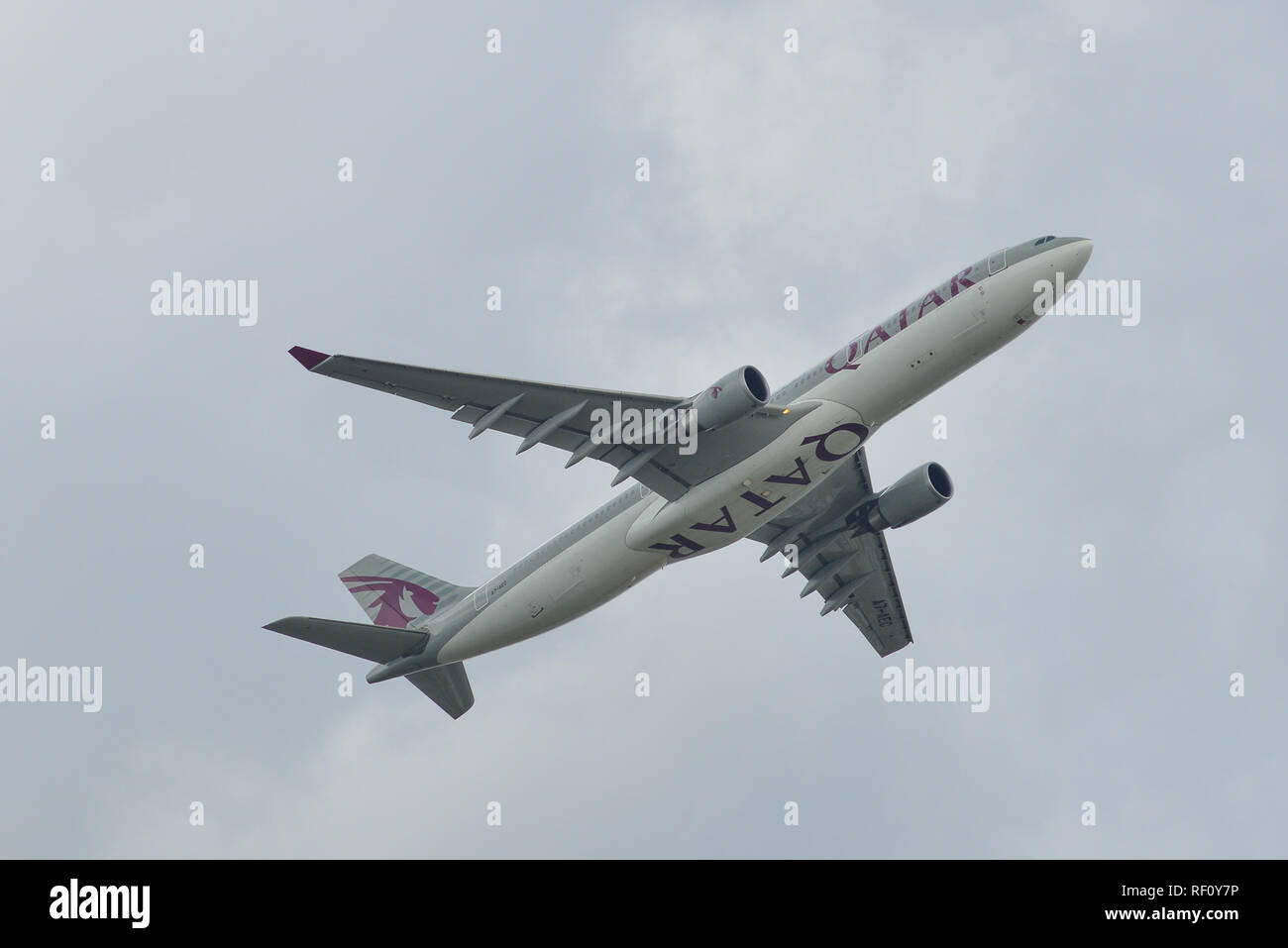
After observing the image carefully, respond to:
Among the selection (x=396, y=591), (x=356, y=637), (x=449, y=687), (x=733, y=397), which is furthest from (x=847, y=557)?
(x=356, y=637)

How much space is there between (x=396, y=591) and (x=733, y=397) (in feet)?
60.9

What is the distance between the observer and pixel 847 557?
1924 inches

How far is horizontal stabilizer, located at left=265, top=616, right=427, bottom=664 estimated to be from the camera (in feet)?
141

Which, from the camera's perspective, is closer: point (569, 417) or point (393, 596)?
point (569, 417)

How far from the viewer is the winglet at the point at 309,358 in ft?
116

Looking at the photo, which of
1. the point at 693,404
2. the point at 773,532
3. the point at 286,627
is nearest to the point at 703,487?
the point at 693,404

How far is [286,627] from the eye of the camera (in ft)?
138

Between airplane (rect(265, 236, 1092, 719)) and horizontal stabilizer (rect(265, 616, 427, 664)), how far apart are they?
0.05 metres

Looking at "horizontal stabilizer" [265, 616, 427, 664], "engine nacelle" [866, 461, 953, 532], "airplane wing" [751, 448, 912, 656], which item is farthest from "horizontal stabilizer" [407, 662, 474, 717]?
"engine nacelle" [866, 461, 953, 532]

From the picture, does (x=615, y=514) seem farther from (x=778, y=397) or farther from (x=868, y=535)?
(x=868, y=535)

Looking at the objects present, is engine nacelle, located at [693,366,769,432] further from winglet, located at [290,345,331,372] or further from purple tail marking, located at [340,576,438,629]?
purple tail marking, located at [340,576,438,629]

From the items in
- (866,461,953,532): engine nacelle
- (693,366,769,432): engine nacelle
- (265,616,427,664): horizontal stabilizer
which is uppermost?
(693,366,769,432): engine nacelle

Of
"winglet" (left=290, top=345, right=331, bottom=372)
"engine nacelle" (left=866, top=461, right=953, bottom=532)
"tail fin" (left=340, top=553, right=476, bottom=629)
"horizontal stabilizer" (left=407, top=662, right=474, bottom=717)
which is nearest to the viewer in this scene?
"winglet" (left=290, top=345, right=331, bottom=372)

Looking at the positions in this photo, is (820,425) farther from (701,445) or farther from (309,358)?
(309,358)
